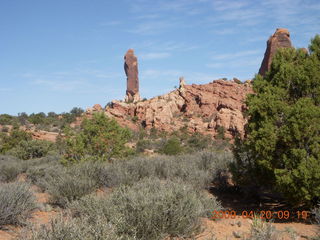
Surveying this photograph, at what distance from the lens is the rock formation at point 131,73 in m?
75.2

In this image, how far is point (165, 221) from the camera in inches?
183

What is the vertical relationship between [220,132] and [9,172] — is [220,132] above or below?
above

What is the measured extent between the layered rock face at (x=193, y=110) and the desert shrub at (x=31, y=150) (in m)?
23.4

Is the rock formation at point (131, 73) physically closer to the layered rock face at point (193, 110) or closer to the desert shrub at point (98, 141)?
the layered rock face at point (193, 110)

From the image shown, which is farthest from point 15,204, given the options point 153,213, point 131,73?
point 131,73

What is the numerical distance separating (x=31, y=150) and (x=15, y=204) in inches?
755

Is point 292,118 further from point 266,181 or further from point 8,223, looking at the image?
point 8,223

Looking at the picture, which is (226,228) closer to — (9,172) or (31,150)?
(9,172)

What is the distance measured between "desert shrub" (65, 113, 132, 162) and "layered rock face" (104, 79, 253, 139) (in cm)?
2916

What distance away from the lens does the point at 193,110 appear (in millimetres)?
52438

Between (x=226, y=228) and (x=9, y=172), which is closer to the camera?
(x=226, y=228)

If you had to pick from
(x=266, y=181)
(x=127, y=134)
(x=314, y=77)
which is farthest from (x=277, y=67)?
(x=127, y=134)
